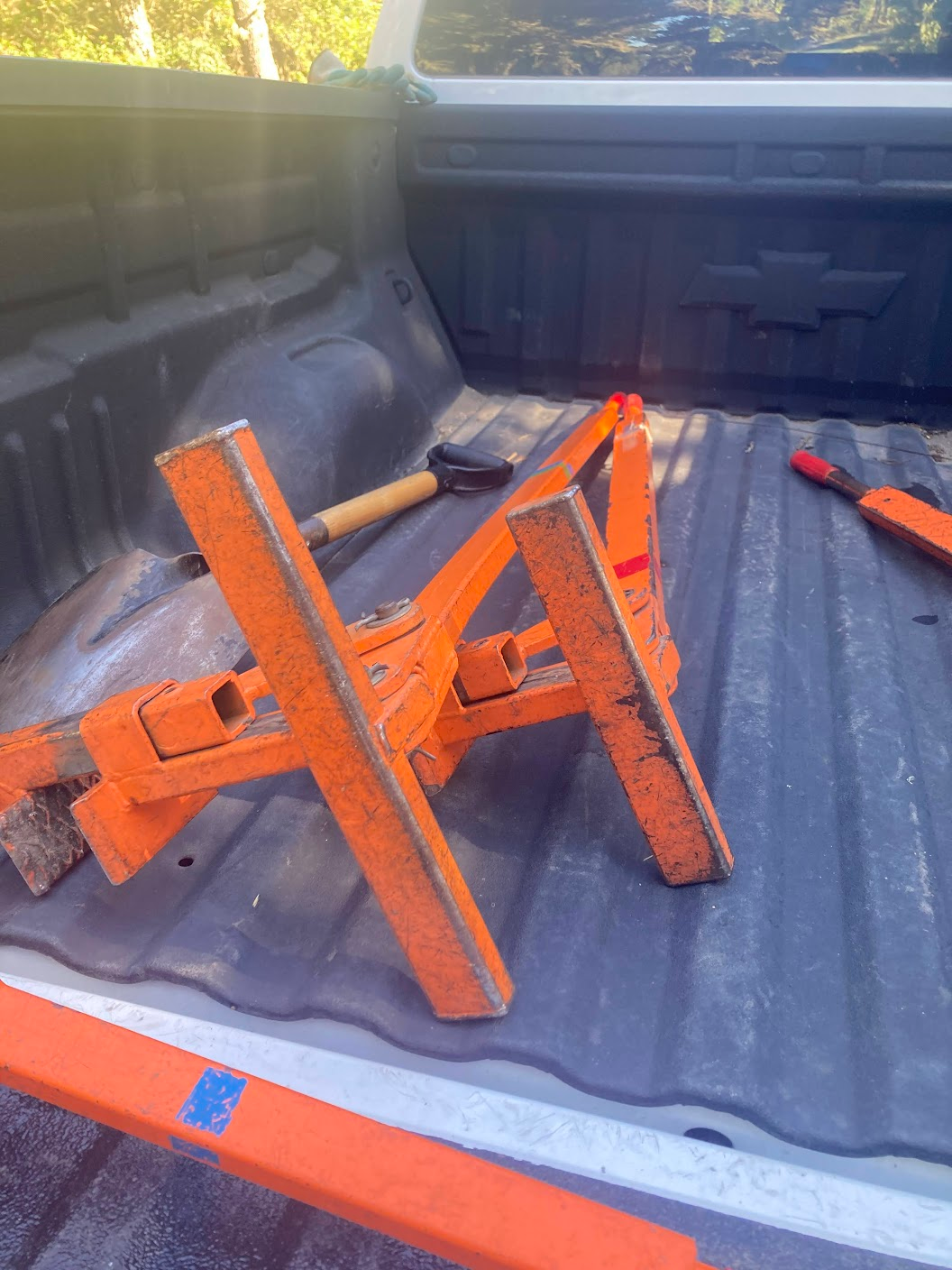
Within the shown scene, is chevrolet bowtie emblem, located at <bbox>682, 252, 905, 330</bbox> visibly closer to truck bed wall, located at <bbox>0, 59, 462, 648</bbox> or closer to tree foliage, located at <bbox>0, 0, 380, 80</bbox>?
truck bed wall, located at <bbox>0, 59, 462, 648</bbox>

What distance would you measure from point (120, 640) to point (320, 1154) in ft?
3.45

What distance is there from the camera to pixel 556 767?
1516 mm

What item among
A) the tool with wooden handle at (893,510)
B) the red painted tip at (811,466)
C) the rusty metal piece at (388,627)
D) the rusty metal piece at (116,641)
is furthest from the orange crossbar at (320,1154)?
the red painted tip at (811,466)

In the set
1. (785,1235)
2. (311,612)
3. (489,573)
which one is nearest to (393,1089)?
(785,1235)

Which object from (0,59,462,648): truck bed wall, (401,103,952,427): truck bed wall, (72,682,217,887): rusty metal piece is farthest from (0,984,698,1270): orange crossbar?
(401,103,952,427): truck bed wall

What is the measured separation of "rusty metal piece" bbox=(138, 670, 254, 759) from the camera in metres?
1.03

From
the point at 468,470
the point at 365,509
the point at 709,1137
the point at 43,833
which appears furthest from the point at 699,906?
the point at 468,470

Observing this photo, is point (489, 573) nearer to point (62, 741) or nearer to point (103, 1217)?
point (62, 741)

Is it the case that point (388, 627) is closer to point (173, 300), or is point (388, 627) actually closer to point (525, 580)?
point (525, 580)

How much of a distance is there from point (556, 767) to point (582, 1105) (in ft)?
1.92

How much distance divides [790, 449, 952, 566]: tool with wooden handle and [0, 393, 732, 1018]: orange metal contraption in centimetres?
98

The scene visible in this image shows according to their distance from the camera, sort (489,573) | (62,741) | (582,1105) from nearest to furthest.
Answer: (582,1105)
(62,741)
(489,573)

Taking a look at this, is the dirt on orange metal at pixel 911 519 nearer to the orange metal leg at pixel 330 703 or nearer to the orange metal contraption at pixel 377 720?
the orange metal contraption at pixel 377 720

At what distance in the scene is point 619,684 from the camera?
3.77 feet
